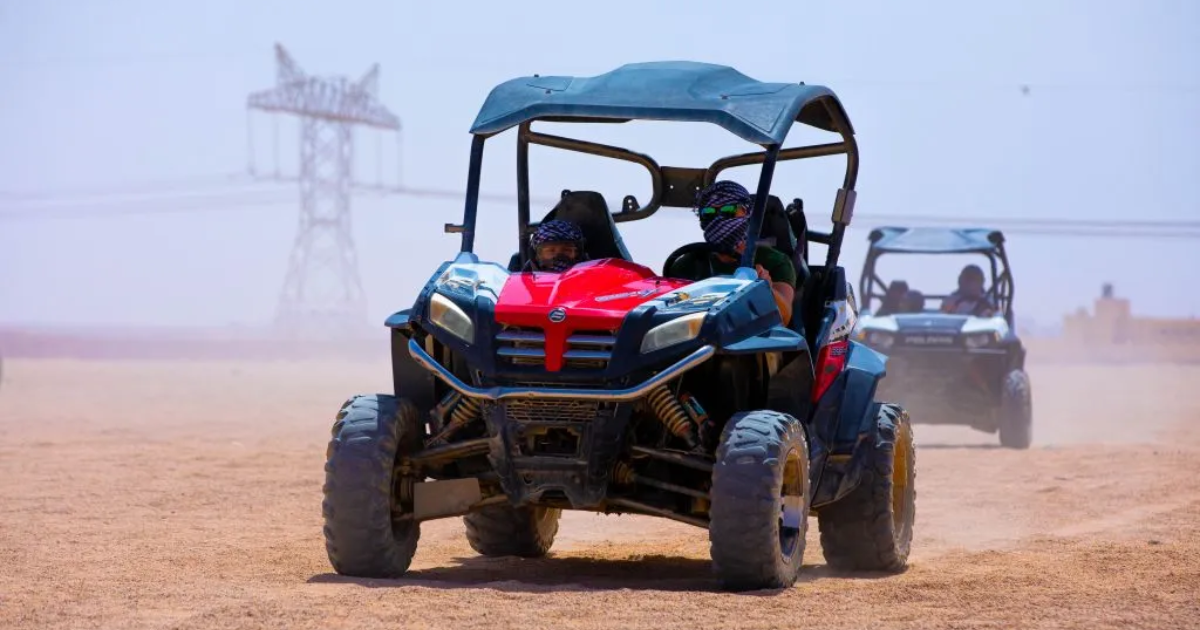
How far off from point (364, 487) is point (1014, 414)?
48.4ft

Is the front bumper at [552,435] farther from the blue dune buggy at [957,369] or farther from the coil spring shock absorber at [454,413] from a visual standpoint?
the blue dune buggy at [957,369]

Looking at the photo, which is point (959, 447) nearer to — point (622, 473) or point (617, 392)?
point (622, 473)

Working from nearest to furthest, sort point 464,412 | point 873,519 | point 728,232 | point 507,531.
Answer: point 464,412 → point 728,232 → point 873,519 → point 507,531

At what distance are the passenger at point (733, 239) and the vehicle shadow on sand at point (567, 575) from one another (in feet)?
4.73

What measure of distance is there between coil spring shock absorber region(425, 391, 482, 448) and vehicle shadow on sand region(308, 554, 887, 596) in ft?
2.23

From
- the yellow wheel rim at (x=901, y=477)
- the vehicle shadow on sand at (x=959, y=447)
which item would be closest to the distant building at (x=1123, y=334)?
the vehicle shadow on sand at (x=959, y=447)

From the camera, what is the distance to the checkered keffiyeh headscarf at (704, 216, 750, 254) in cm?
987

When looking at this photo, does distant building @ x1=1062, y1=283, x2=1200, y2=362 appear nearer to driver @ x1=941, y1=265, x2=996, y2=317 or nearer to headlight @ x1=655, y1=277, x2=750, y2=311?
driver @ x1=941, y1=265, x2=996, y2=317

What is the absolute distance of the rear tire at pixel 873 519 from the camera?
34.1 feet

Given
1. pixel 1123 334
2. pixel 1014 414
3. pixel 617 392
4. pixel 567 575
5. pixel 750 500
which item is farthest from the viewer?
pixel 1123 334

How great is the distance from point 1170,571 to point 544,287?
351cm

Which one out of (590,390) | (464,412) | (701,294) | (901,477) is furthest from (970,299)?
(590,390)

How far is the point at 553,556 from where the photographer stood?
11453 millimetres

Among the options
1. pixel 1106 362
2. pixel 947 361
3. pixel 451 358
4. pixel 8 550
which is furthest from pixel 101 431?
pixel 1106 362
